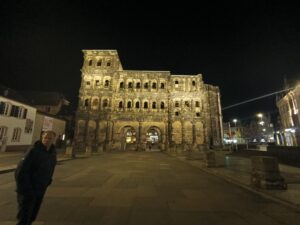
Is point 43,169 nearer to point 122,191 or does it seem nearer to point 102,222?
point 102,222

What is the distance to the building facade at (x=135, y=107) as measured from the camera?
123ft

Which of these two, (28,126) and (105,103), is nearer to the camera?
(28,126)

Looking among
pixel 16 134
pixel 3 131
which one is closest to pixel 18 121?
pixel 16 134

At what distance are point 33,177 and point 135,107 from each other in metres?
36.1

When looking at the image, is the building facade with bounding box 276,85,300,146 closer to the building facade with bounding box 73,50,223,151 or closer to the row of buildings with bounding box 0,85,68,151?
the building facade with bounding box 73,50,223,151

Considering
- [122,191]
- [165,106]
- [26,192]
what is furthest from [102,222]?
[165,106]

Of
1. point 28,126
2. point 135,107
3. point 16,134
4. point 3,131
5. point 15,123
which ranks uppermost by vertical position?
point 135,107

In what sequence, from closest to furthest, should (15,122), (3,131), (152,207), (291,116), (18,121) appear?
(152,207) → (3,131) → (15,122) → (18,121) → (291,116)

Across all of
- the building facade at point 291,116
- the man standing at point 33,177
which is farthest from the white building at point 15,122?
the building facade at point 291,116

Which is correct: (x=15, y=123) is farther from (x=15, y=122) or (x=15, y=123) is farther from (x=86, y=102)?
(x=86, y=102)

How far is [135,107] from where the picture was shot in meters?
38.9

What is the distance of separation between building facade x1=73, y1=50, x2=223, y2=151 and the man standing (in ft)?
111

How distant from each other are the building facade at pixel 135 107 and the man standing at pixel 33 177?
111 ft

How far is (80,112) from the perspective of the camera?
37656 mm
